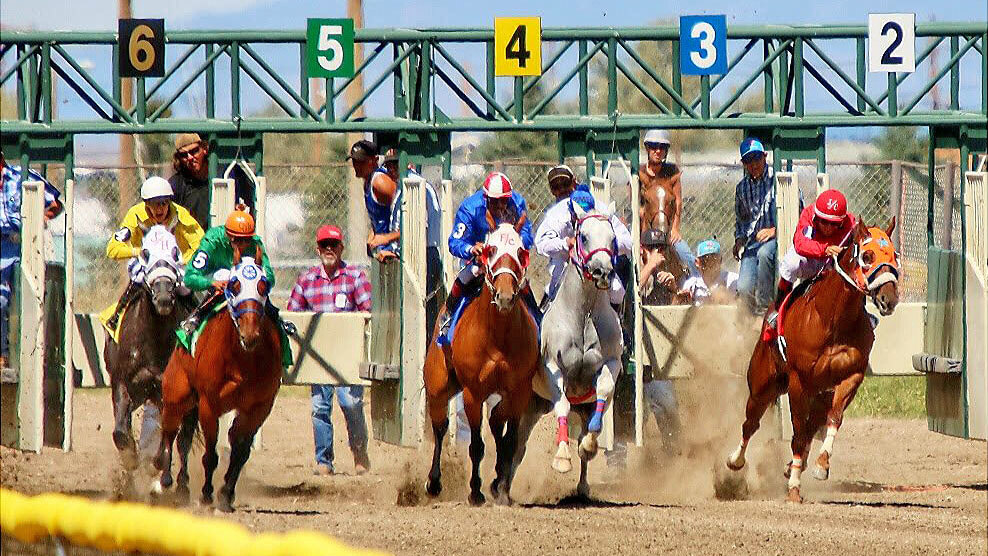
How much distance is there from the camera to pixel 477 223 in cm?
1109

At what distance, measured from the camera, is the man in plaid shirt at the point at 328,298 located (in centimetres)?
1323

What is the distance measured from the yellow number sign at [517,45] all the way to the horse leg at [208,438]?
301cm

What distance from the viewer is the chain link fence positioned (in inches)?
704

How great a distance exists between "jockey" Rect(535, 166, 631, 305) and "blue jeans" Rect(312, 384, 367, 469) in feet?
8.57

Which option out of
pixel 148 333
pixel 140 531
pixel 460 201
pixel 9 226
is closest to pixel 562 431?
pixel 148 333

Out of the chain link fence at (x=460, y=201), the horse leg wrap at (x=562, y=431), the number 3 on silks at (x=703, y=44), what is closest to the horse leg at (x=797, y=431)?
the horse leg wrap at (x=562, y=431)

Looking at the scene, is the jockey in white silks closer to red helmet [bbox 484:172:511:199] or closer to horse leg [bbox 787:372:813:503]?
red helmet [bbox 484:172:511:199]

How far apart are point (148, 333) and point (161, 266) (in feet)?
1.77

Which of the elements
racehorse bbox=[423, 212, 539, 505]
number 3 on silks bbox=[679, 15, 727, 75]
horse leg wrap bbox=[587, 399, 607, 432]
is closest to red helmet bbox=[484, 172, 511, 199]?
racehorse bbox=[423, 212, 539, 505]

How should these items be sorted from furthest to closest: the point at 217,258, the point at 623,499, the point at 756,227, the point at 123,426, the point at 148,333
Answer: the point at 756,227, the point at 623,499, the point at 123,426, the point at 148,333, the point at 217,258

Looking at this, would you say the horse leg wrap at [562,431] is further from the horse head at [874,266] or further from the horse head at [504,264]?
the horse head at [874,266]

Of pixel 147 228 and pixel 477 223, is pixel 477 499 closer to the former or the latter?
pixel 477 223

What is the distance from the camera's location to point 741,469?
1232cm

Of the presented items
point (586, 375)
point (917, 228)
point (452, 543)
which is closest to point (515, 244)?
point (586, 375)
